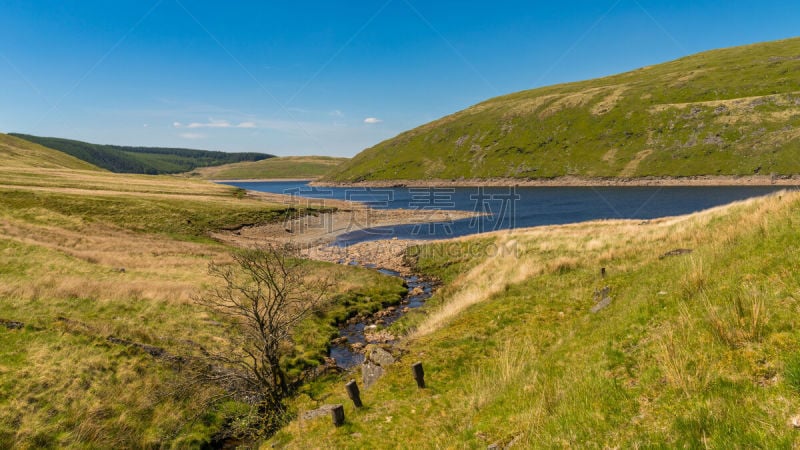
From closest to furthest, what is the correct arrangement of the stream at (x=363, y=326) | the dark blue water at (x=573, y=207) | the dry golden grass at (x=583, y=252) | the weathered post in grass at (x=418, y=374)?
the weathered post in grass at (x=418, y=374), the dry golden grass at (x=583, y=252), the stream at (x=363, y=326), the dark blue water at (x=573, y=207)

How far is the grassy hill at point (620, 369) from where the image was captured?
17.9 feet

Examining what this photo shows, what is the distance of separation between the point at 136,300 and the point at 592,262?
29.4 m

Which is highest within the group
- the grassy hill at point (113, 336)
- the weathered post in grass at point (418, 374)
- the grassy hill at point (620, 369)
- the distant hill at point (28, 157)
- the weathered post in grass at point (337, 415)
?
the distant hill at point (28, 157)

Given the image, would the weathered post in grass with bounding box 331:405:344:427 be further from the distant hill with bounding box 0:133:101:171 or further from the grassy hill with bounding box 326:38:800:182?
the grassy hill with bounding box 326:38:800:182

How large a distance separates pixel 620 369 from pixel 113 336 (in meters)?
22.8

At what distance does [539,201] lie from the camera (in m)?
124

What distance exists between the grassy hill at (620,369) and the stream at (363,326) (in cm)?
424

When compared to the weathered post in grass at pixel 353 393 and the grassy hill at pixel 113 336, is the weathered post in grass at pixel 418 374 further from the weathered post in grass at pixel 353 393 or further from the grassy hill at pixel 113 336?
the grassy hill at pixel 113 336

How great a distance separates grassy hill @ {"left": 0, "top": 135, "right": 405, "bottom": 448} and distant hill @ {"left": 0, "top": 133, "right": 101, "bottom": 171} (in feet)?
322

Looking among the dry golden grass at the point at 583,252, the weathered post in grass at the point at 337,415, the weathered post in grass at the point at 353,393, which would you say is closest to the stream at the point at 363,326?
the dry golden grass at the point at 583,252

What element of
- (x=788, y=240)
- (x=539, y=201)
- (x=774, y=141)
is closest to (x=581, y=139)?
(x=774, y=141)

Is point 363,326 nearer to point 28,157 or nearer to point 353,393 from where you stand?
point 353,393

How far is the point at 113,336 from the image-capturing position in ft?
63.7

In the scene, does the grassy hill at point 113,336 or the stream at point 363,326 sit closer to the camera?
the grassy hill at point 113,336
